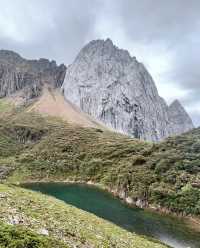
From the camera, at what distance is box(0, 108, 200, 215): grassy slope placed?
85.3m

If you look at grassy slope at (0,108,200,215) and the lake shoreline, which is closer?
the lake shoreline

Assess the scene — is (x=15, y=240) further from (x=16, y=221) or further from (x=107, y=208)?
(x=107, y=208)

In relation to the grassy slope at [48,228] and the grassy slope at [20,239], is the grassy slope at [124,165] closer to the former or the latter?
the grassy slope at [48,228]

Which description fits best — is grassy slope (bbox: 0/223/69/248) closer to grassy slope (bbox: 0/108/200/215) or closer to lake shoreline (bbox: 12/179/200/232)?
lake shoreline (bbox: 12/179/200/232)

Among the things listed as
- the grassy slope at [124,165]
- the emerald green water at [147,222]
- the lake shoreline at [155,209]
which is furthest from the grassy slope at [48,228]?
the grassy slope at [124,165]

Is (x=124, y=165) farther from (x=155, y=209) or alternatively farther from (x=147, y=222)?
(x=147, y=222)

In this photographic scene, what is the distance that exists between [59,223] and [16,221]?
5.21 meters

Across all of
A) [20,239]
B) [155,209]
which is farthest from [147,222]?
[20,239]

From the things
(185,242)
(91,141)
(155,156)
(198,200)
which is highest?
(91,141)

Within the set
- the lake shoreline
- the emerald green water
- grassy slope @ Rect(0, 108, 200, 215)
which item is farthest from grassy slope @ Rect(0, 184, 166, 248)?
grassy slope @ Rect(0, 108, 200, 215)

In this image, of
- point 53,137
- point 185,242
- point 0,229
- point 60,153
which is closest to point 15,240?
point 0,229

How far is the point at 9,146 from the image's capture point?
7490 inches

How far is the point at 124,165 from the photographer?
121 m

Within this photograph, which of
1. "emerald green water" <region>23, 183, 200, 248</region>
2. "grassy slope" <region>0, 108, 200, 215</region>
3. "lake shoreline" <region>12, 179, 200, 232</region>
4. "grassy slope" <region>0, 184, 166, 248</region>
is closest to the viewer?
"grassy slope" <region>0, 184, 166, 248</region>
